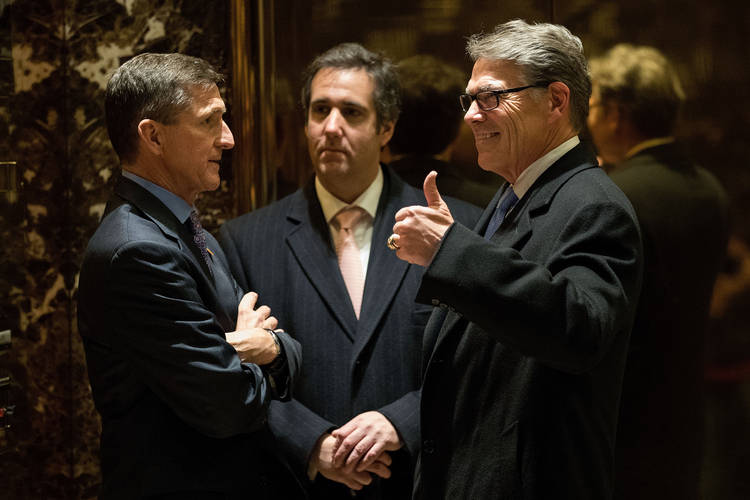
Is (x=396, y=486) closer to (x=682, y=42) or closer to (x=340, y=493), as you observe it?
(x=340, y=493)

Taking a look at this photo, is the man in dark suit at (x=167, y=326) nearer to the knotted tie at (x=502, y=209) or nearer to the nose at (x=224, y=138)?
the nose at (x=224, y=138)

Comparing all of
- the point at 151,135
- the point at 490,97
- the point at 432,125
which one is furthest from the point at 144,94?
the point at 432,125

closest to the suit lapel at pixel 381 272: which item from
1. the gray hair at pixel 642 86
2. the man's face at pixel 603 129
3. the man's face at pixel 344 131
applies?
the man's face at pixel 344 131

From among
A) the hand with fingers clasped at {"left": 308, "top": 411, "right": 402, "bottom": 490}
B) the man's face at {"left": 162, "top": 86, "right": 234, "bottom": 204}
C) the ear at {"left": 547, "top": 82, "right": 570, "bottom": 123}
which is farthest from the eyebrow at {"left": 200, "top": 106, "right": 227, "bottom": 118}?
the hand with fingers clasped at {"left": 308, "top": 411, "right": 402, "bottom": 490}

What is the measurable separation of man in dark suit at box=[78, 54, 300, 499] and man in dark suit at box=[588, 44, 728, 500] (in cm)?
136

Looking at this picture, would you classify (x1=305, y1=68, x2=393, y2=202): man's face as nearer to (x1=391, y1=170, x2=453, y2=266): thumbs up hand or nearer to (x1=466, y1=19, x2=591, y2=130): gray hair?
(x1=466, y1=19, x2=591, y2=130): gray hair

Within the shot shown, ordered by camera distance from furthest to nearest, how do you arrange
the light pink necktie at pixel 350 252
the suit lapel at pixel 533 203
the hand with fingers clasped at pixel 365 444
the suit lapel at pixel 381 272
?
the light pink necktie at pixel 350 252
the suit lapel at pixel 381 272
the hand with fingers clasped at pixel 365 444
the suit lapel at pixel 533 203

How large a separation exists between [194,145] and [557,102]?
0.95 m

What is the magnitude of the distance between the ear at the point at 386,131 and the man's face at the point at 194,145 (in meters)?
0.79

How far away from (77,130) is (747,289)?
101 inches

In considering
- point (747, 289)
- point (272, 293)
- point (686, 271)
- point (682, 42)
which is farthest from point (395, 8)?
point (747, 289)

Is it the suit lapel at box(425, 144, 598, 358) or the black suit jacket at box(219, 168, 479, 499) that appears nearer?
the suit lapel at box(425, 144, 598, 358)

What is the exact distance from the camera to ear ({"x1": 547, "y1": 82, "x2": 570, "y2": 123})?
1.98 m

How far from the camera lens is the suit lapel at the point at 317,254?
252cm
